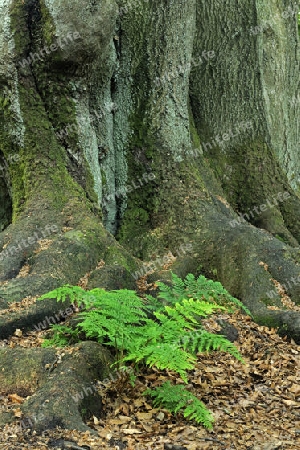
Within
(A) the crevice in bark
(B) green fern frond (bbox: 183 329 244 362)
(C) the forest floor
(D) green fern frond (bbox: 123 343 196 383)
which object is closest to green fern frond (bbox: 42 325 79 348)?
(C) the forest floor

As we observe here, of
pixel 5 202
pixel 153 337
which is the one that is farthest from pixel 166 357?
pixel 5 202

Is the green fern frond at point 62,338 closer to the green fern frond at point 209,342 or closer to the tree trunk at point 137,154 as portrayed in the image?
the tree trunk at point 137,154

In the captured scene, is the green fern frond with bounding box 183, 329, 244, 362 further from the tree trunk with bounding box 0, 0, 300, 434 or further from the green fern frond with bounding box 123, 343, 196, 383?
the tree trunk with bounding box 0, 0, 300, 434

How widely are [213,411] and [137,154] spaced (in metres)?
3.89

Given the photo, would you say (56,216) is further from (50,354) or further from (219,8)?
(219,8)

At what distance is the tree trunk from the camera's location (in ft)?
19.7

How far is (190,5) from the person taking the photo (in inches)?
282

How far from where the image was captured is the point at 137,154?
7191 millimetres

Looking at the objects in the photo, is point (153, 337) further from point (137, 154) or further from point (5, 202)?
point (5, 202)

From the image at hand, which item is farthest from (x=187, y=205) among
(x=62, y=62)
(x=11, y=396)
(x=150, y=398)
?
(x=11, y=396)

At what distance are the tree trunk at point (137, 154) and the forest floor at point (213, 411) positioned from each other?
0.64 metres

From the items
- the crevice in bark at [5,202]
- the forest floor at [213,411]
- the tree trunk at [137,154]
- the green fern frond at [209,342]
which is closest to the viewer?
the forest floor at [213,411]

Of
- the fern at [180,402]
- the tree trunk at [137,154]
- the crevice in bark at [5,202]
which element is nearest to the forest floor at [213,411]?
the fern at [180,402]

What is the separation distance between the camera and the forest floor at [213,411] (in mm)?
3523
